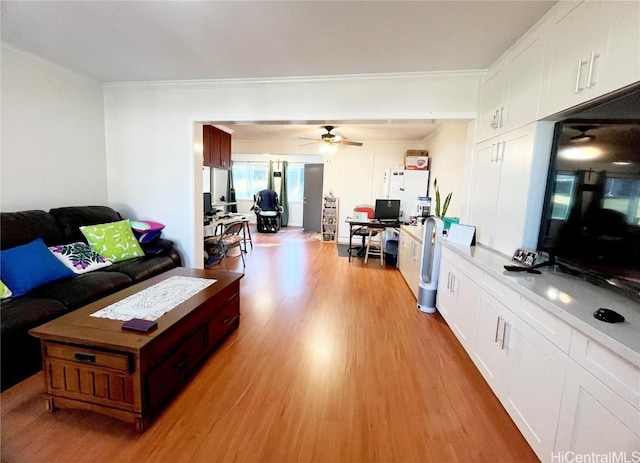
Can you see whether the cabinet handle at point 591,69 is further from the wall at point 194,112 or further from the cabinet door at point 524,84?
the wall at point 194,112

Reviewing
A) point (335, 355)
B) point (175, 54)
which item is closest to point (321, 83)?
point (175, 54)

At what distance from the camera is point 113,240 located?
3.02m

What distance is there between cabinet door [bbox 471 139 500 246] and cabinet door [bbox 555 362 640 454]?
1.55 meters

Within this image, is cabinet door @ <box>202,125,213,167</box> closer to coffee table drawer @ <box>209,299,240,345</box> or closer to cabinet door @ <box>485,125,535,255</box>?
coffee table drawer @ <box>209,299,240,345</box>

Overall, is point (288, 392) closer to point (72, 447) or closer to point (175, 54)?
point (72, 447)

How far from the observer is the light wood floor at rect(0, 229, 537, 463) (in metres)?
1.46

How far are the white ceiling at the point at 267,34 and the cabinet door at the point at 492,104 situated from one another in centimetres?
16

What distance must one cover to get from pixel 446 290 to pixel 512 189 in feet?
3.74

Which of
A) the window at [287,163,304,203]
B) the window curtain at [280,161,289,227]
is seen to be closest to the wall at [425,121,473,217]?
the window at [287,163,304,203]

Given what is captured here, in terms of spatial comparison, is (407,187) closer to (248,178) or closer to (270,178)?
(270,178)

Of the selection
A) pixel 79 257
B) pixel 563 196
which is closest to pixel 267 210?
pixel 79 257

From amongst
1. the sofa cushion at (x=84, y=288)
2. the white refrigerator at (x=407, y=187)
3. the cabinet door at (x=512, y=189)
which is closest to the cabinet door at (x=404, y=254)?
the white refrigerator at (x=407, y=187)

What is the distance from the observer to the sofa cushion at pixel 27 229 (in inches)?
92.3
